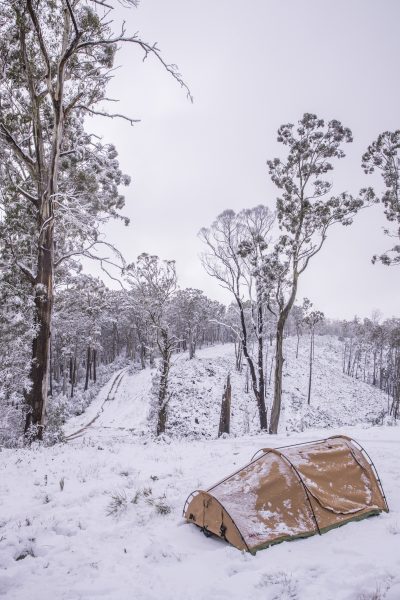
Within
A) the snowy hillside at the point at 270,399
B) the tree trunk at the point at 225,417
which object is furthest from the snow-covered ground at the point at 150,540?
the snowy hillside at the point at 270,399

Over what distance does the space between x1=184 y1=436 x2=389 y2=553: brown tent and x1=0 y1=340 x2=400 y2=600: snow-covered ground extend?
0.58 feet

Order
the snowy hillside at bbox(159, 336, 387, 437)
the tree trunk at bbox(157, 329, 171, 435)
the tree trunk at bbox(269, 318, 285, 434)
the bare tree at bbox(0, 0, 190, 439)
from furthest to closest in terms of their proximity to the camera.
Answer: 1. the snowy hillside at bbox(159, 336, 387, 437)
2. the tree trunk at bbox(157, 329, 171, 435)
3. the tree trunk at bbox(269, 318, 285, 434)
4. the bare tree at bbox(0, 0, 190, 439)

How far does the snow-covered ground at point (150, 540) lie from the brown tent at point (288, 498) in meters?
0.18

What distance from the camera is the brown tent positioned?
516 cm

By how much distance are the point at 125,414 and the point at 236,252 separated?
1754 cm

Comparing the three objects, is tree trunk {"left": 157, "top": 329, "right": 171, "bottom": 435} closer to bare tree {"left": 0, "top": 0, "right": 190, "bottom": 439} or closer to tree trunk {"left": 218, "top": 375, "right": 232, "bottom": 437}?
tree trunk {"left": 218, "top": 375, "right": 232, "bottom": 437}

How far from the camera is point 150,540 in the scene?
528 cm

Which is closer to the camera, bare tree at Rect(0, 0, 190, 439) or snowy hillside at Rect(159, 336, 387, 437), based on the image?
bare tree at Rect(0, 0, 190, 439)

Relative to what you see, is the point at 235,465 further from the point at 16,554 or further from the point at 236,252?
the point at 236,252

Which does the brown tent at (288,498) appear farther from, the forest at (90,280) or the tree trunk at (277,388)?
the tree trunk at (277,388)

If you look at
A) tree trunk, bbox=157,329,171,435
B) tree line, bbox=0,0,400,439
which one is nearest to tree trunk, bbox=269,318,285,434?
tree line, bbox=0,0,400,439

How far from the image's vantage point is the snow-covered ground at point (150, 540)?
4074mm

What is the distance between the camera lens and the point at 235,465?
8.53 metres

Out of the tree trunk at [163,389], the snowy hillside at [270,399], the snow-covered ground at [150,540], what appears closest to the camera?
the snow-covered ground at [150,540]
